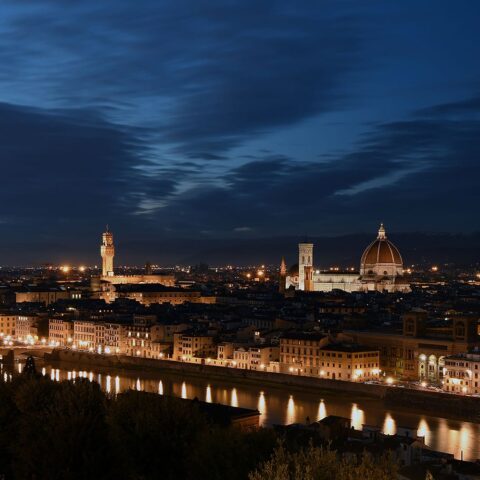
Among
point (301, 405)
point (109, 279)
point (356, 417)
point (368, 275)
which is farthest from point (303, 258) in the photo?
point (356, 417)

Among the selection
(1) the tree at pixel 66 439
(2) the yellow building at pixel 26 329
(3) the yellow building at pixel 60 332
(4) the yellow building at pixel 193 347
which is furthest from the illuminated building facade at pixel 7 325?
(1) the tree at pixel 66 439

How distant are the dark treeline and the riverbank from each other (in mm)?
10321

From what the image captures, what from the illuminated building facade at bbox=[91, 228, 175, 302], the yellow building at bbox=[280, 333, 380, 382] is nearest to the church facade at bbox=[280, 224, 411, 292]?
the illuminated building facade at bbox=[91, 228, 175, 302]

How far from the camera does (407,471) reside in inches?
495

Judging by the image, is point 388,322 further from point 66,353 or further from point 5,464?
point 5,464

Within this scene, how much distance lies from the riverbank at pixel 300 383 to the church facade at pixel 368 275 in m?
31.6

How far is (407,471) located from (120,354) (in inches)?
893

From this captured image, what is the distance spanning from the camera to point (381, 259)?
63188 millimetres

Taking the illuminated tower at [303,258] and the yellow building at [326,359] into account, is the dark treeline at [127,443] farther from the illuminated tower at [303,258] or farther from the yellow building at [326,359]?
the illuminated tower at [303,258]

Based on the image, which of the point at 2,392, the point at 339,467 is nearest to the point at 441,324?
the point at 2,392

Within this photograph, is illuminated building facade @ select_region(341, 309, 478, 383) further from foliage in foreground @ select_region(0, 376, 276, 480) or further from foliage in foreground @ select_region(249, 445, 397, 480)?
foliage in foreground @ select_region(249, 445, 397, 480)

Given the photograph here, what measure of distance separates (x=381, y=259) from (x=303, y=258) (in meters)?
6.32

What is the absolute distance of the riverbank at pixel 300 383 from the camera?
74.4 feet

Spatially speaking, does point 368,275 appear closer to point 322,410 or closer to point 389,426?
point 322,410
